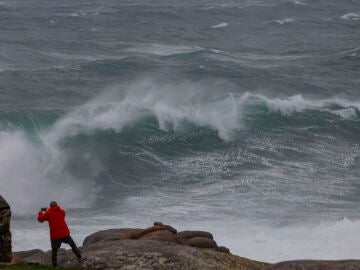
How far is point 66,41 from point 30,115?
82.4ft

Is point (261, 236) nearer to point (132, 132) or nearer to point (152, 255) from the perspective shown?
point (152, 255)

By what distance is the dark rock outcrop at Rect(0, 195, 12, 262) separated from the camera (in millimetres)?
18219

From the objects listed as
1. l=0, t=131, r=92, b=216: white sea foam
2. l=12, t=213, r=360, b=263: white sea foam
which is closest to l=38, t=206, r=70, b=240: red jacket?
l=12, t=213, r=360, b=263: white sea foam

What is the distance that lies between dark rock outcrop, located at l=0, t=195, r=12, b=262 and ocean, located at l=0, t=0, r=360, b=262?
11088 mm

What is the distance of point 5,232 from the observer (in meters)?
18.2

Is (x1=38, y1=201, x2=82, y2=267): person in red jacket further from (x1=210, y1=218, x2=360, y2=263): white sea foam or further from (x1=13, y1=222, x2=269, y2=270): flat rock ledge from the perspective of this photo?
(x1=210, y1=218, x2=360, y2=263): white sea foam

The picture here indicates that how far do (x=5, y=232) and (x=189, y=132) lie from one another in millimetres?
30173

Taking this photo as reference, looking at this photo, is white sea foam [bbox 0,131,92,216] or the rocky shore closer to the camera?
the rocky shore

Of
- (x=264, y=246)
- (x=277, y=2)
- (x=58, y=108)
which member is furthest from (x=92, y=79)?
(x=277, y=2)

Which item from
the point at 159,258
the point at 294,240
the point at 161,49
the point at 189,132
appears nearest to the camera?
the point at 159,258

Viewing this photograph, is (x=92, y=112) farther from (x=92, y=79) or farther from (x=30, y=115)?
(x=92, y=79)

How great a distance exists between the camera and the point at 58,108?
1956 inches

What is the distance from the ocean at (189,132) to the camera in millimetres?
33625

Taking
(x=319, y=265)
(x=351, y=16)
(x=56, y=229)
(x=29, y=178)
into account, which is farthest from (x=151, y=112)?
(x=351, y=16)
